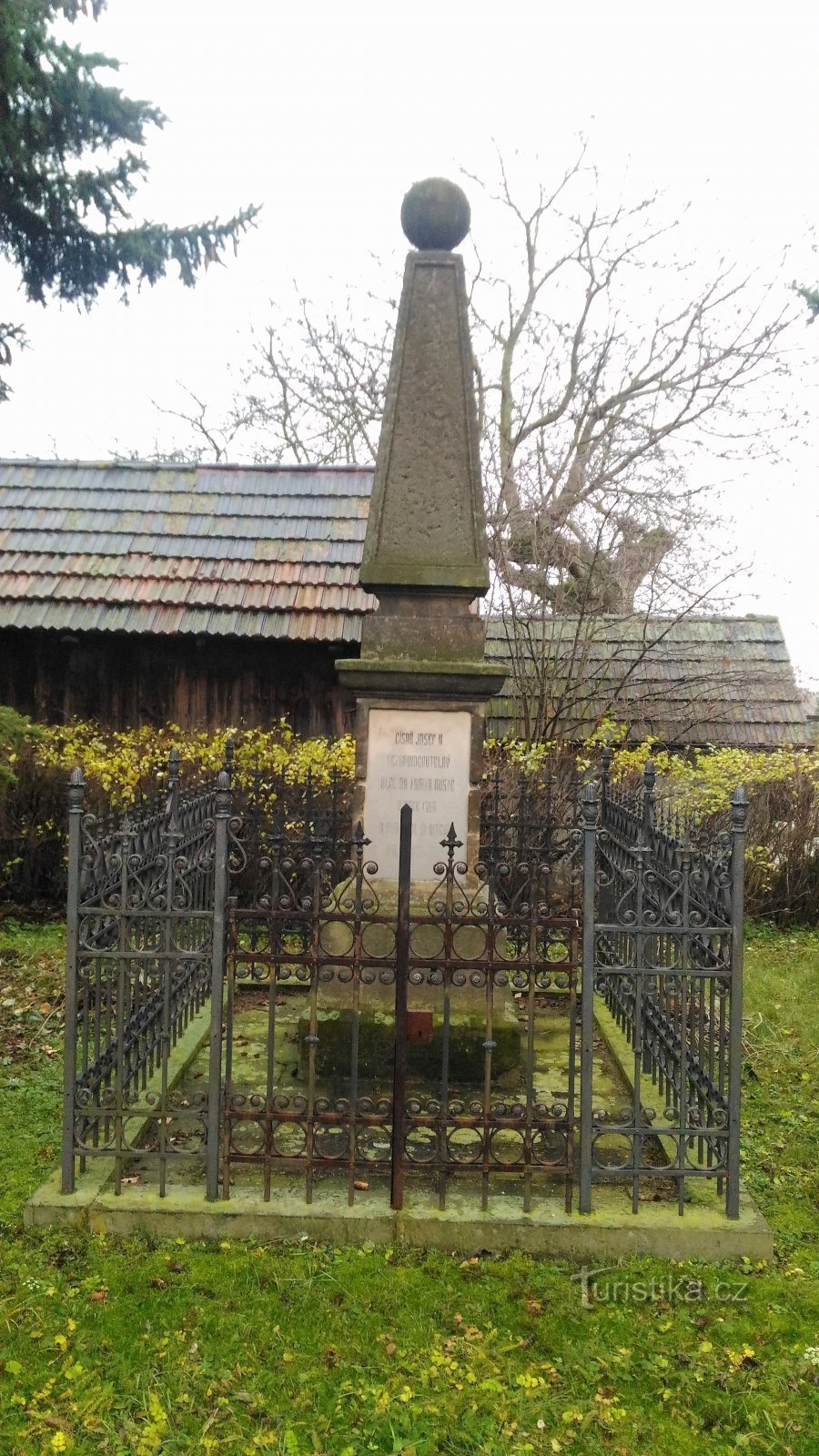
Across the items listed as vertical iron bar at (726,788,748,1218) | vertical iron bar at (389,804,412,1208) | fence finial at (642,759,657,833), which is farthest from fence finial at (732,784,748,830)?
fence finial at (642,759,657,833)

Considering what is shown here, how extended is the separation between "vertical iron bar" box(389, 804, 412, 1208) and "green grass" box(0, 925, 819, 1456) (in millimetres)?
270

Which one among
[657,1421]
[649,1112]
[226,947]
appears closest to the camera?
[657,1421]

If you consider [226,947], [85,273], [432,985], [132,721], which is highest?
[85,273]

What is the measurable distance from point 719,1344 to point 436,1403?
1017 mm

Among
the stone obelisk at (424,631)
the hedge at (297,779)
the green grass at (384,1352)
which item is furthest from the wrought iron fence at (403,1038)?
the hedge at (297,779)

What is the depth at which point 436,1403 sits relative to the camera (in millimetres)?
2889

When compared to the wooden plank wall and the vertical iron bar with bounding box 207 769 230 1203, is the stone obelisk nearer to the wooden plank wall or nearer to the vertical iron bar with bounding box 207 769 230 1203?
the vertical iron bar with bounding box 207 769 230 1203

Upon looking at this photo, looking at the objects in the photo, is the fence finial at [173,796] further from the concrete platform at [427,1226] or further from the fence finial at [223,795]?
the concrete platform at [427,1226]

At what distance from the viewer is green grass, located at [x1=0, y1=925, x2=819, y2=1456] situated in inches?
110

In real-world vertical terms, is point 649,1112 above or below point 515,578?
below

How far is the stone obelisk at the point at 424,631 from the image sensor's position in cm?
518

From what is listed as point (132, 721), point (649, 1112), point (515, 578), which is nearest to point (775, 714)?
point (515, 578)

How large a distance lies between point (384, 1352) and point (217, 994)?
135cm

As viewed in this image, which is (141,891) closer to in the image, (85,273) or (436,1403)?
(436,1403)
